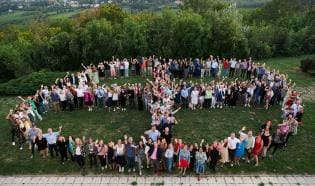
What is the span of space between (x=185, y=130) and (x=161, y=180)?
443 cm

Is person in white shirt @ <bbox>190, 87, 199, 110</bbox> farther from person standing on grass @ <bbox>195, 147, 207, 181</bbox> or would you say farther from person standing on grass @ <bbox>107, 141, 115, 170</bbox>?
Answer: person standing on grass @ <bbox>107, 141, 115, 170</bbox>

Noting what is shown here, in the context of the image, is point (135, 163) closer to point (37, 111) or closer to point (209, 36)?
point (37, 111)

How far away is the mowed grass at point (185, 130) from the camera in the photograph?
49.6ft

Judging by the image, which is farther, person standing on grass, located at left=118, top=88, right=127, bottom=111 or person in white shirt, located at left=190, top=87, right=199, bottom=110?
person standing on grass, located at left=118, top=88, right=127, bottom=111

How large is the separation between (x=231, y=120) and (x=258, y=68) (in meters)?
5.83

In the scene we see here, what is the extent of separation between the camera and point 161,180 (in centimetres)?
1429

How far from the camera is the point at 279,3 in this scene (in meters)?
51.3

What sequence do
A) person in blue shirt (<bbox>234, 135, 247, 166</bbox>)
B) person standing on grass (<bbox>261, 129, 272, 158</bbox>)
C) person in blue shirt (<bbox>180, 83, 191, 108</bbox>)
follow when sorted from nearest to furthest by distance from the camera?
1. person in blue shirt (<bbox>234, 135, 247, 166</bbox>)
2. person standing on grass (<bbox>261, 129, 272, 158</bbox>)
3. person in blue shirt (<bbox>180, 83, 191, 108</bbox>)

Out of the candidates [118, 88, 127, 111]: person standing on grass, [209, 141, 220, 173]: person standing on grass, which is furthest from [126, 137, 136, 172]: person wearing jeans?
[118, 88, 127, 111]: person standing on grass

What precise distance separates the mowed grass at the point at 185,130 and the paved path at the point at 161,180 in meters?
0.39

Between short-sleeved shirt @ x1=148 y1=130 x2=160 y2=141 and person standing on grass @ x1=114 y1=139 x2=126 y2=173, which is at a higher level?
short-sleeved shirt @ x1=148 y1=130 x2=160 y2=141

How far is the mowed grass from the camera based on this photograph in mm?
15117

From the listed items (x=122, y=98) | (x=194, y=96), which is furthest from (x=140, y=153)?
(x=194, y=96)

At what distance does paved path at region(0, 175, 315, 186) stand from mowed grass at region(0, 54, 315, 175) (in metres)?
0.39
